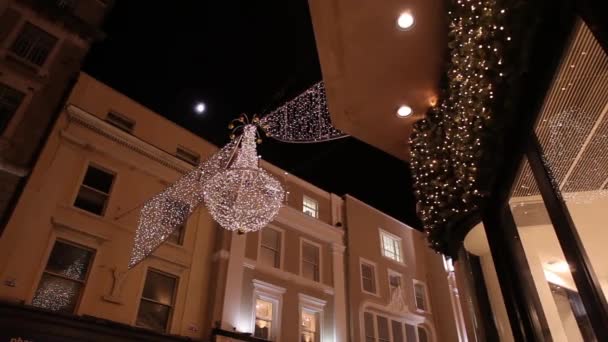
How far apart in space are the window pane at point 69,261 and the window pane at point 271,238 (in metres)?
6.44

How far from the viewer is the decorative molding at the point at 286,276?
14945mm

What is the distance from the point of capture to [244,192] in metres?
8.98

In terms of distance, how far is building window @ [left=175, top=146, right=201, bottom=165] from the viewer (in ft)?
49.0

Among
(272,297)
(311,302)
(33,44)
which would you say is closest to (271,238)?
(272,297)

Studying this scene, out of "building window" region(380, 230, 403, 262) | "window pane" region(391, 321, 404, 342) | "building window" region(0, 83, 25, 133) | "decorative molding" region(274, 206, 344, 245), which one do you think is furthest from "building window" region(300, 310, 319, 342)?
"building window" region(0, 83, 25, 133)

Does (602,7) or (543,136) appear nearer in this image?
(602,7)

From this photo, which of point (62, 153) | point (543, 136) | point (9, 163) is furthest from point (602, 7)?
point (62, 153)

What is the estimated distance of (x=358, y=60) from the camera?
544 centimetres

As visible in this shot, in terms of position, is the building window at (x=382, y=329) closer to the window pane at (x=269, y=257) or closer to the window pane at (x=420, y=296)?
the window pane at (x=420, y=296)

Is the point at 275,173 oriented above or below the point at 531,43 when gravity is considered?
above

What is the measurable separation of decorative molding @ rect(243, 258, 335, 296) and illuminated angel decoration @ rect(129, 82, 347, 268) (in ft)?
17.9

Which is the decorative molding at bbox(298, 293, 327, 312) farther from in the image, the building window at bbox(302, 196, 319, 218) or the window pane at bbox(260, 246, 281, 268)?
the building window at bbox(302, 196, 319, 218)

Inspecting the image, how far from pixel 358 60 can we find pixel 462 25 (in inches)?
58.5

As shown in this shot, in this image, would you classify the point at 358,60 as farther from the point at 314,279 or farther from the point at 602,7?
the point at 314,279
